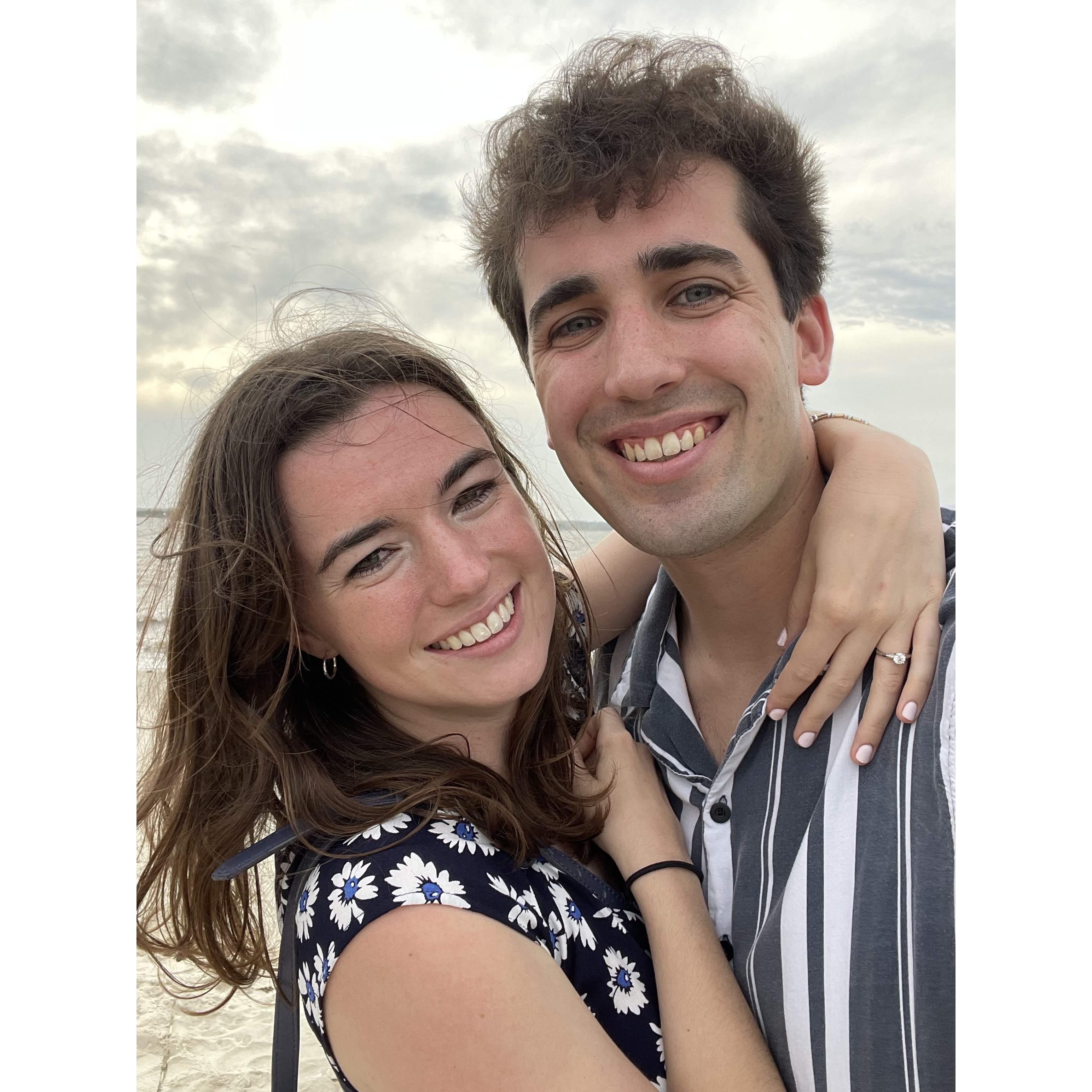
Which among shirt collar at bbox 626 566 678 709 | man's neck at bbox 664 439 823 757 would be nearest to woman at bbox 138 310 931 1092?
shirt collar at bbox 626 566 678 709

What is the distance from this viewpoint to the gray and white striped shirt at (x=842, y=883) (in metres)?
1.35

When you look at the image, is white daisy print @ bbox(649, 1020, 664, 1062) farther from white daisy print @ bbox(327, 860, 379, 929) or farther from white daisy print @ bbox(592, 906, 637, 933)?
white daisy print @ bbox(327, 860, 379, 929)

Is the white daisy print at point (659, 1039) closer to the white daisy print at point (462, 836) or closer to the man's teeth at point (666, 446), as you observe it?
the white daisy print at point (462, 836)

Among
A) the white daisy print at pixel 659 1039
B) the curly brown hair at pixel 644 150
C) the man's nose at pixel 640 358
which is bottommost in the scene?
the white daisy print at pixel 659 1039

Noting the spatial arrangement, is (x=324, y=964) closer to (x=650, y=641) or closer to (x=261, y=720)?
(x=261, y=720)

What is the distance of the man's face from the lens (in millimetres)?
1853

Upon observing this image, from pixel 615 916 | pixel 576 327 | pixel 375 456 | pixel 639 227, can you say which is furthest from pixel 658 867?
pixel 639 227

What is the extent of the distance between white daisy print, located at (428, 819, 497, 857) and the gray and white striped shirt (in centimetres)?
48

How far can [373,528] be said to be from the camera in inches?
65.2

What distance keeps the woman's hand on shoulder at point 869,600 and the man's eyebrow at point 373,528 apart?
0.76m

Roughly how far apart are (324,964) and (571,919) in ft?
1.53

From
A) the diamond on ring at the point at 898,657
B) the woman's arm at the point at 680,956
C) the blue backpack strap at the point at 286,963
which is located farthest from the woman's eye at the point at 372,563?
the diamond on ring at the point at 898,657
